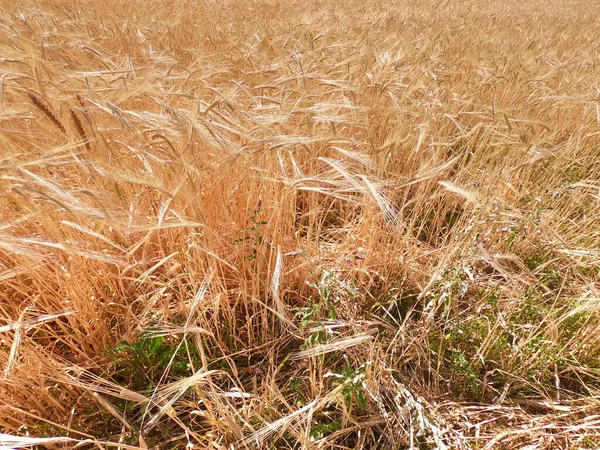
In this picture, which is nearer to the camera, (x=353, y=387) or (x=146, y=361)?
(x=353, y=387)

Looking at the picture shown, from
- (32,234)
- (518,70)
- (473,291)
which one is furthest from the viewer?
(518,70)

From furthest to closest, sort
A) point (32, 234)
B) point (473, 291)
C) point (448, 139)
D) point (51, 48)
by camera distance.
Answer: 1. point (51, 48)
2. point (448, 139)
3. point (473, 291)
4. point (32, 234)

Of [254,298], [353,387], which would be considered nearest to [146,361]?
[254,298]

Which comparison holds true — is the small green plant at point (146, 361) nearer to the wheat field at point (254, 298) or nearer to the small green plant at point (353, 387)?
the wheat field at point (254, 298)

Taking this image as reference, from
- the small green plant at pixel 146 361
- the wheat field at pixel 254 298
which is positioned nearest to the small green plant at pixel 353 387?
the wheat field at pixel 254 298

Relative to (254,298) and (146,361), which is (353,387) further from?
(146,361)

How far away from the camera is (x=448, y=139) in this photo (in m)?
1.82

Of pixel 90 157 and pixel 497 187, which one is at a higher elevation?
pixel 90 157

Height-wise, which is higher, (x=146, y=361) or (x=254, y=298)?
(x=254, y=298)

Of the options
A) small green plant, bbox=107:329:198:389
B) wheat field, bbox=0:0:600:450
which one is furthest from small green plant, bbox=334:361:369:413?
Answer: small green plant, bbox=107:329:198:389

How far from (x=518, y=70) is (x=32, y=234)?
2.67 metres

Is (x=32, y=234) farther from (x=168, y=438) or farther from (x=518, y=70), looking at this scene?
(x=518, y=70)

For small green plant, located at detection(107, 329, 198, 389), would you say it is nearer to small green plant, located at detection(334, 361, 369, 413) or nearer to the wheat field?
the wheat field

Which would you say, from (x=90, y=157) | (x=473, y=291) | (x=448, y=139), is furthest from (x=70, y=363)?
(x=448, y=139)
